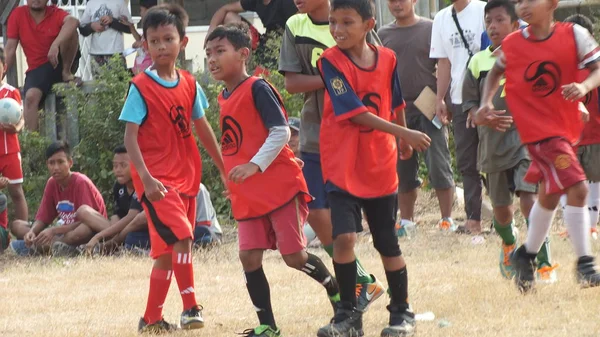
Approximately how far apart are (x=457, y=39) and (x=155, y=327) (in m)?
4.29

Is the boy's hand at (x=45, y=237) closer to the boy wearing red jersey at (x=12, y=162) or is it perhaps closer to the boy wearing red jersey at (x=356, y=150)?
the boy wearing red jersey at (x=12, y=162)

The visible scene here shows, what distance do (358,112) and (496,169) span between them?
7.99 ft

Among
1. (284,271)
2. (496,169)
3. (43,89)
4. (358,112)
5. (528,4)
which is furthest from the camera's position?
(43,89)

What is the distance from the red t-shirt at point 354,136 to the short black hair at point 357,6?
0.21 metres

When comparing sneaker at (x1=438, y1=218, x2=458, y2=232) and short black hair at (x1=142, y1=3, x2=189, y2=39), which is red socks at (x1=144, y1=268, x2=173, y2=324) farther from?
sneaker at (x1=438, y1=218, x2=458, y2=232)

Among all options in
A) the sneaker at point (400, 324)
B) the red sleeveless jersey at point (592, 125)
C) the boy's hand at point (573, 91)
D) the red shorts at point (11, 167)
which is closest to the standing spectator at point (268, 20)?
the red shorts at point (11, 167)

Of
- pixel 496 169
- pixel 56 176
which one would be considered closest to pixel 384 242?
pixel 496 169

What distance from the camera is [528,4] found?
6250 mm

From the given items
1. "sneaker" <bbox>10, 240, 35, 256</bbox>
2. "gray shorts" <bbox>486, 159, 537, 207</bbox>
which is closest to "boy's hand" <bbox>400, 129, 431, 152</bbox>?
"gray shorts" <bbox>486, 159, 537, 207</bbox>

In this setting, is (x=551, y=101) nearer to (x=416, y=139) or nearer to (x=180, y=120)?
(x=416, y=139)

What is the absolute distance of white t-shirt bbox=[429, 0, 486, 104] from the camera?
952 centimetres

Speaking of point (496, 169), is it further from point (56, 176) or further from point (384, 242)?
point (56, 176)

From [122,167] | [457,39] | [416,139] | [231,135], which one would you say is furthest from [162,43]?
[122,167]

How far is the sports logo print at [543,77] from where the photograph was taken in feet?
20.6
